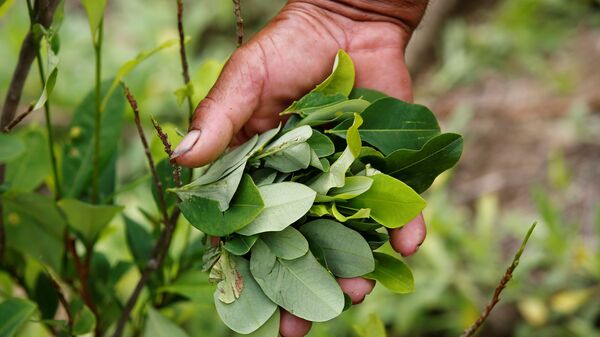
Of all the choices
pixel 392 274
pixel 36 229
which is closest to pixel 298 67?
pixel 392 274

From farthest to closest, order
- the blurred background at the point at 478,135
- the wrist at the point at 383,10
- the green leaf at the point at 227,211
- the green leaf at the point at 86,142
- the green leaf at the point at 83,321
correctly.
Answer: the blurred background at the point at 478,135 < the wrist at the point at 383,10 < the green leaf at the point at 86,142 < the green leaf at the point at 83,321 < the green leaf at the point at 227,211

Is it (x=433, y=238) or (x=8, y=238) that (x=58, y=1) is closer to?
(x=8, y=238)

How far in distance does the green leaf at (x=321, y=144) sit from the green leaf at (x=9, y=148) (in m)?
0.33

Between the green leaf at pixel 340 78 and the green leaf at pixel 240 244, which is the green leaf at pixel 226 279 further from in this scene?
the green leaf at pixel 340 78

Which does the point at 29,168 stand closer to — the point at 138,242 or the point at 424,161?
the point at 138,242

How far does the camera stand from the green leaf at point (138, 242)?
0.99 meters

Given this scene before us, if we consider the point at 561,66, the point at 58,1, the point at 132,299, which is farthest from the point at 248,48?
the point at 561,66

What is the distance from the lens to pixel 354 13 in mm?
1057

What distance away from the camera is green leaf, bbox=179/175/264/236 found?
720 mm

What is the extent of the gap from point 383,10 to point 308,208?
18.4 inches

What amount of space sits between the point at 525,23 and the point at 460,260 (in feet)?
4.62

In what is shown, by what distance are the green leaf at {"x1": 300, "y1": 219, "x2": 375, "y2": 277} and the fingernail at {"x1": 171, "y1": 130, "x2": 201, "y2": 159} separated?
0.16 metres

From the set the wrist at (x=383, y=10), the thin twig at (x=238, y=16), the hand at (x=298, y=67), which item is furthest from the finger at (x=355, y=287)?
the wrist at (x=383, y=10)

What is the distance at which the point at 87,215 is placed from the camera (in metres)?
0.86
